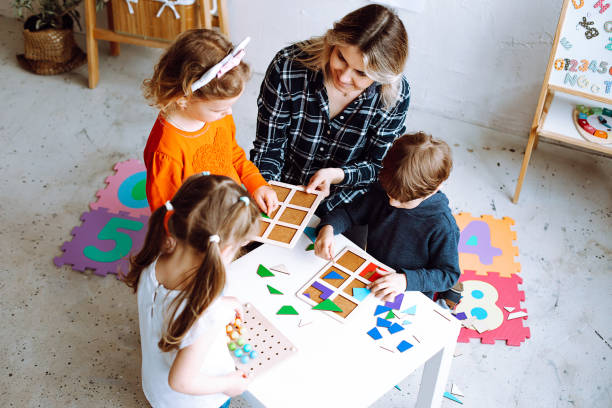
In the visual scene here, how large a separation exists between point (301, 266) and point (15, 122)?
2265 millimetres

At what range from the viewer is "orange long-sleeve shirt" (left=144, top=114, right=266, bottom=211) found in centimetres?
181

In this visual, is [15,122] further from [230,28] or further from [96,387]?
[96,387]

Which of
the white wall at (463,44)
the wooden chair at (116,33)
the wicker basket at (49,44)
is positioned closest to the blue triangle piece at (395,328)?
the white wall at (463,44)

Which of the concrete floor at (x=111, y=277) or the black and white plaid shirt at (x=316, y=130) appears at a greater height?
the black and white plaid shirt at (x=316, y=130)

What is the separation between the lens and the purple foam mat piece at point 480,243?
9.06 feet

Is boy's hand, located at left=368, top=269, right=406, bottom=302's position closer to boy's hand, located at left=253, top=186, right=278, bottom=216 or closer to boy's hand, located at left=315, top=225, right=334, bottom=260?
boy's hand, located at left=315, top=225, right=334, bottom=260

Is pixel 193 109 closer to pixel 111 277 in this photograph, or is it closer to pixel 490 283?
pixel 111 277

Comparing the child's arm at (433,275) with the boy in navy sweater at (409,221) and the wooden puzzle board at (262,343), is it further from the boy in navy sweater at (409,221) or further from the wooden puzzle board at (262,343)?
the wooden puzzle board at (262,343)

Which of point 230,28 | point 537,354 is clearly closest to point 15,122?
point 230,28

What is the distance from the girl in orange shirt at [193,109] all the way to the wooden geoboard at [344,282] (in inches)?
10.5

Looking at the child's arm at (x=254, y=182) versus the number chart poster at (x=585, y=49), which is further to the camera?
the number chart poster at (x=585, y=49)

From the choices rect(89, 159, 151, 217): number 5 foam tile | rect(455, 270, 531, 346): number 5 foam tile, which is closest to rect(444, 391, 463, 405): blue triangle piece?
rect(455, 270, 531, 346): number 5 foam tile

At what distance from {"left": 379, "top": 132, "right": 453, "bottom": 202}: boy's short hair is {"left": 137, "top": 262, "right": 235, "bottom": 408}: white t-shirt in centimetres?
63

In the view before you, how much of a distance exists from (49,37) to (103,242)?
150cm
